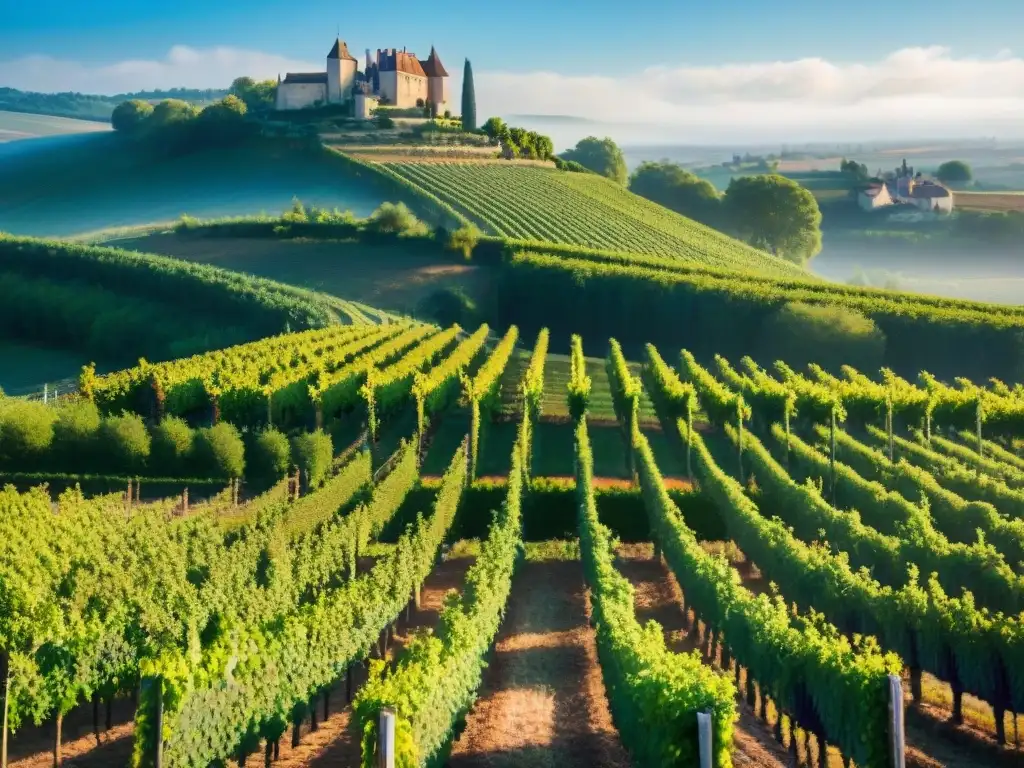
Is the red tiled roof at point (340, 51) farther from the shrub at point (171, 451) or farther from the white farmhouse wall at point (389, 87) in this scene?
the shrub at point (171, 451)

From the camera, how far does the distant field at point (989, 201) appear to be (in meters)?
129

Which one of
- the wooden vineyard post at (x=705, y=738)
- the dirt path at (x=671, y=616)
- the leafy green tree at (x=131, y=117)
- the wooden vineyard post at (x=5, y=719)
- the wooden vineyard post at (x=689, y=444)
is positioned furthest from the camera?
the leafy green tree at (x=131, y=117)

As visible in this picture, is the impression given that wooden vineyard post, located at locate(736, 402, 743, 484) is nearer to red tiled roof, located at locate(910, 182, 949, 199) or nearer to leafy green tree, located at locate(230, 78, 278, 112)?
leafy green tree, located at locate(230, 78, 278, 112)

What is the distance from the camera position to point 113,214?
95125 mm

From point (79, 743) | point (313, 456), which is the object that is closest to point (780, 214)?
point (313, 456)

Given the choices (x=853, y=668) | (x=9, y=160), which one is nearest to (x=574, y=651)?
(x=853, y=668)

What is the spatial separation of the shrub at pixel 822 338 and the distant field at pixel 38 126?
279 feet

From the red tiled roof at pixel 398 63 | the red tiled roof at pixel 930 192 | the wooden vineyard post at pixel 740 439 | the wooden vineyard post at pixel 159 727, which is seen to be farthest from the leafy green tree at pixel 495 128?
the wooden vineyard post at pixel 159 727

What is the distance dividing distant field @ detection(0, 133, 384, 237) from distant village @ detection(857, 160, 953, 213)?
67158 mm

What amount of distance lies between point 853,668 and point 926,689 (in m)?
7.05

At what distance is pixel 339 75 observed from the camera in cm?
11862

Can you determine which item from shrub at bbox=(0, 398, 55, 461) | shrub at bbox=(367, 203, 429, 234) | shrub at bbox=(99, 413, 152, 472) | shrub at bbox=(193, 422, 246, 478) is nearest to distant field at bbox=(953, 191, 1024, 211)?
shrub at bbox=(367, 203, 429, 234)

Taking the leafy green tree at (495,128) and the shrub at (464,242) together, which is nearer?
the shrub at (464,242)

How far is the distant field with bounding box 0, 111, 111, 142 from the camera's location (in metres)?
124
